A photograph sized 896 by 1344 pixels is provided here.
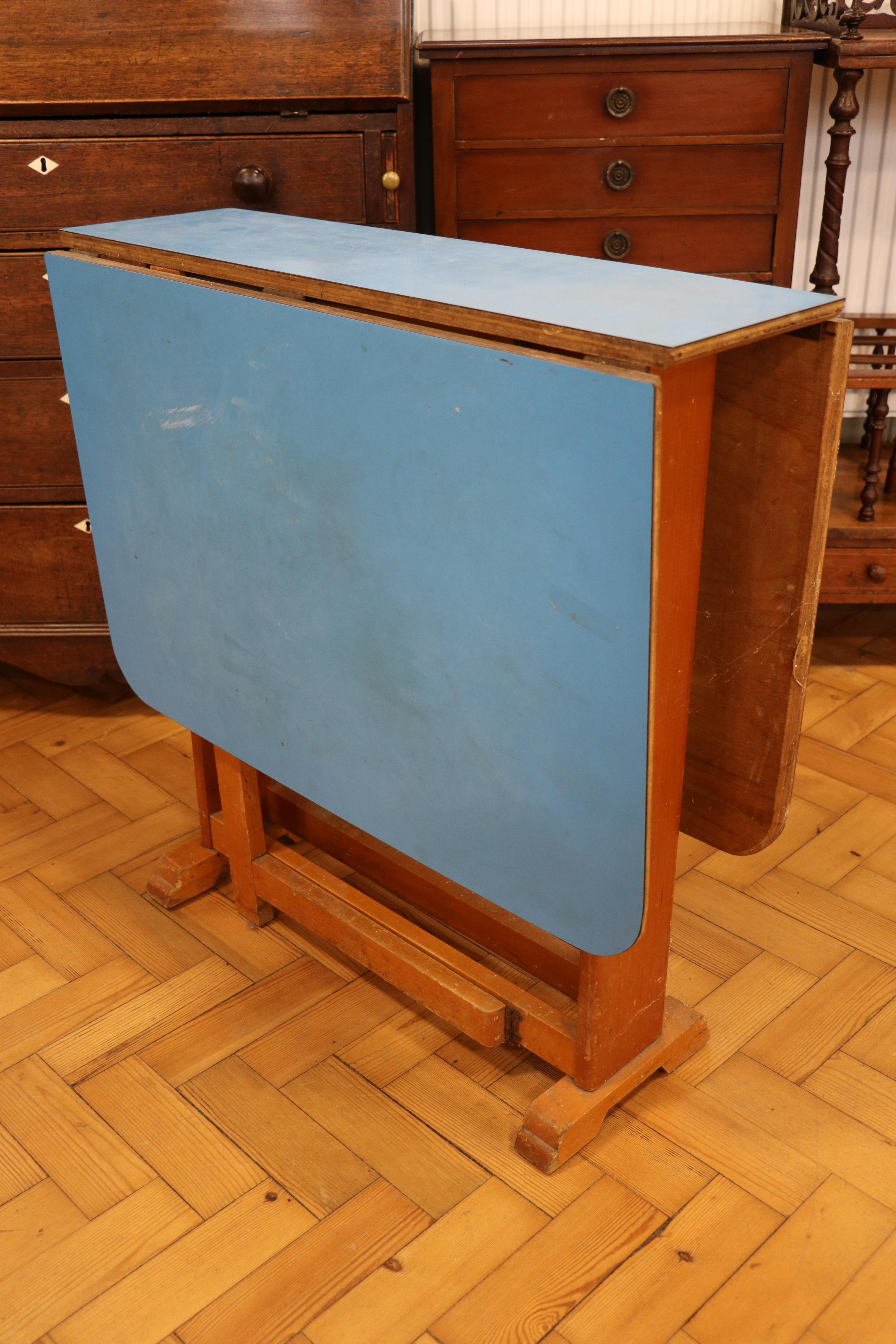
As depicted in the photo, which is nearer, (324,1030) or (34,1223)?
(34,1223)

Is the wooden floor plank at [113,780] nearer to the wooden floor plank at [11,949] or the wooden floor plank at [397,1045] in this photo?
the wooden floor plank at [11,949]

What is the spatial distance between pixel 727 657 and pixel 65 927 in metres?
1.14

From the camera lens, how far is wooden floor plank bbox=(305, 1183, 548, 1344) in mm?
1217

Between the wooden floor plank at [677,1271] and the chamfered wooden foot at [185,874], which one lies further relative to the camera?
the chamfered wooden foot at [185,874]

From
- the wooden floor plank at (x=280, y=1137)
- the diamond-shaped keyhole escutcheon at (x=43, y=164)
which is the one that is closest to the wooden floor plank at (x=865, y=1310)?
the wooden floor plank at (x=280, y=1137)

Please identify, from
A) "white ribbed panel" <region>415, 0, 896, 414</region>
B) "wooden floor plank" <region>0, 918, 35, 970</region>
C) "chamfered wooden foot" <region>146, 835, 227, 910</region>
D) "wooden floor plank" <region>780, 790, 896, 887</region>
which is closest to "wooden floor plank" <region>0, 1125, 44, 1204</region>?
"wooden floor plank" <region>0, 918, 35, 970</region>

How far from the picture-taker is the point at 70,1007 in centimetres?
167

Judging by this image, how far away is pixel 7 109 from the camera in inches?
74.8

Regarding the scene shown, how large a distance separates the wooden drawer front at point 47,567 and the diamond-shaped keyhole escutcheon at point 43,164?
0.59 meters

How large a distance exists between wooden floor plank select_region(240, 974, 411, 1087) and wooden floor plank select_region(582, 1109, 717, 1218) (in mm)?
352

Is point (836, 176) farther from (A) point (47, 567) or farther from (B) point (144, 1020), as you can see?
(B) point (144, 1020)

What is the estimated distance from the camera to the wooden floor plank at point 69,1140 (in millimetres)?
1386

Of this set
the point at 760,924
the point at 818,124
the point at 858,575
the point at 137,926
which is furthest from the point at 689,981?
the point at 818,124

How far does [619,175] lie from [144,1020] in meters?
1.59
